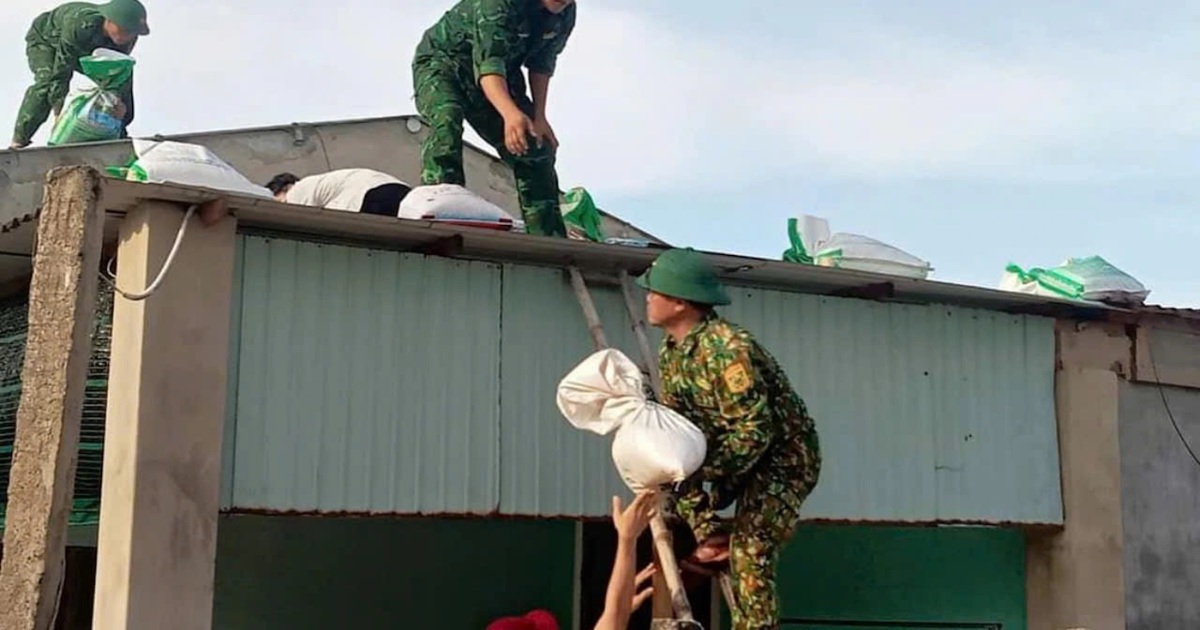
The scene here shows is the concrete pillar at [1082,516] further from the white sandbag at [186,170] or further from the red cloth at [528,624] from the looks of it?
the white sandbag at [186,170]

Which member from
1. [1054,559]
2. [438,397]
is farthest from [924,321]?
[438,397]

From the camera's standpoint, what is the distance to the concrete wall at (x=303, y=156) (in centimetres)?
927

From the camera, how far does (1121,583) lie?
25.7 feet

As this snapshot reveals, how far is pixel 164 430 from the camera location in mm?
5488

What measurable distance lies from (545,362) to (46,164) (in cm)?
437

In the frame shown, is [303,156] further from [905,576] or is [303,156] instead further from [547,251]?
[905,576]

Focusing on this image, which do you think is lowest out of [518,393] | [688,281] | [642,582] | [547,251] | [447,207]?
[642,582]

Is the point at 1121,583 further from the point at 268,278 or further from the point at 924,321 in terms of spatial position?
the point at 268,278

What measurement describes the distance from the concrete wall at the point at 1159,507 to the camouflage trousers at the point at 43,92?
7.35 meters

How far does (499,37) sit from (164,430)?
114 inches

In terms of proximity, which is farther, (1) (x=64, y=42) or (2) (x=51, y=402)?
(1) (x=64, y=42)

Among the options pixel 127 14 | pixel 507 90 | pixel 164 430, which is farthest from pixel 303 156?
pixel 164 430

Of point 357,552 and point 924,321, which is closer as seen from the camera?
point 924,321

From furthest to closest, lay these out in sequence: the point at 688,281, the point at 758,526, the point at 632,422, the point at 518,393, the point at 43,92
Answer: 1. the point at 43,92
2. the point at 518,393
3. the point at 688,281
4. the point at 758,526
5. the point at 632,422
